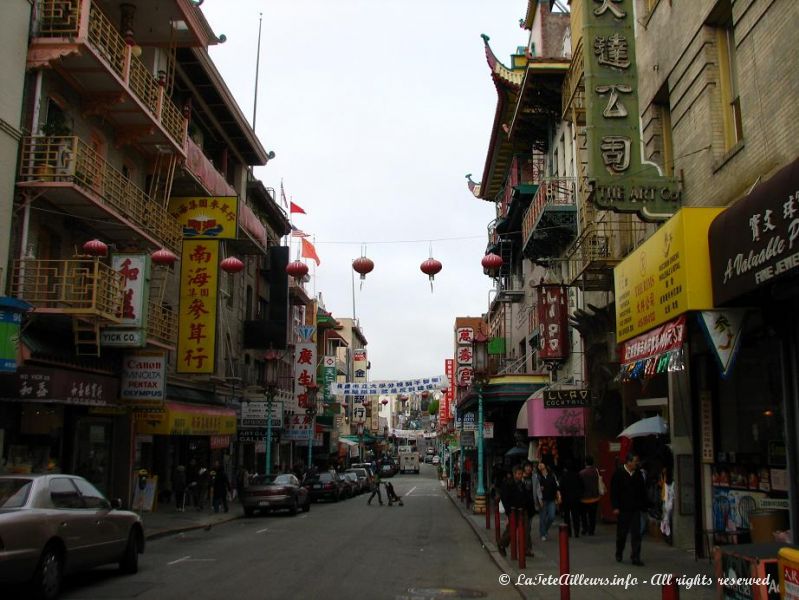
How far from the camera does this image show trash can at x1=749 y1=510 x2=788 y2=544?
10.8 metres

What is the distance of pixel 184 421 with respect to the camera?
25.2 m

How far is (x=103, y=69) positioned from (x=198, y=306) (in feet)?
Result: 31.2

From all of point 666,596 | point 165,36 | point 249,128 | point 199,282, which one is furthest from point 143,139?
point 666,596

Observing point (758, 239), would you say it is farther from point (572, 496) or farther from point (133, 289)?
point (133, 289)

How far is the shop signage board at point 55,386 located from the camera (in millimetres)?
16531

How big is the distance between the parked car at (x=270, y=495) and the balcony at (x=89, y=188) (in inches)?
367

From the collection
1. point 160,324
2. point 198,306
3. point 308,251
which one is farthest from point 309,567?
point 308,251

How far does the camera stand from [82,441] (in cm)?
2214

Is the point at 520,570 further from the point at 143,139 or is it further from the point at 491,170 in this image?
the point at 491,170

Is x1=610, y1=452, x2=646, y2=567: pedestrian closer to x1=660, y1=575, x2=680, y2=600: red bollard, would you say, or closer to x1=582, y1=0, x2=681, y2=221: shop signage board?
x1=582, y1=0, x2=681, y2=221: shop signage board

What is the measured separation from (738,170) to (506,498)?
7.40 metres

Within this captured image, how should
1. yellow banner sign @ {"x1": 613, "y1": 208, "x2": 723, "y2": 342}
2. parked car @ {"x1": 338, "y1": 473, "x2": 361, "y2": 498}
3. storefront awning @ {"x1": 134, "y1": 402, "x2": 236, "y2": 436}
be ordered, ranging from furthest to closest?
parked car @ {"x1": 338, "y1": 473, "x2": 361, "y2": 498} < storefront awning @ {"x1": 134, "y1": 402, "x2": 236, "y2": 436} < yellow banner sign @ {"x1": 613, "y1": 208, "x2": 723, "y2": 342}

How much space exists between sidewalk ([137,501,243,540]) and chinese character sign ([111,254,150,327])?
5388 millimetres

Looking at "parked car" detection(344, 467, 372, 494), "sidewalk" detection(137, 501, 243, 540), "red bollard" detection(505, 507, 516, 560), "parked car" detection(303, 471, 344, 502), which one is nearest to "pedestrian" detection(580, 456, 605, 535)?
"red bollard" detection(505, 507, 516, 560)
